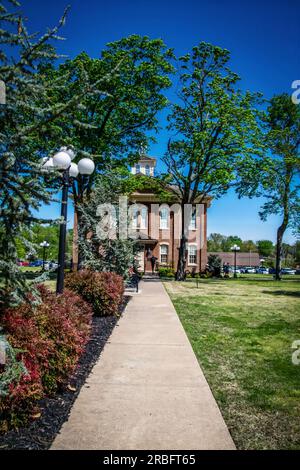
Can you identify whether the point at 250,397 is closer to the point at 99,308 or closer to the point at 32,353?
the point at 32,353

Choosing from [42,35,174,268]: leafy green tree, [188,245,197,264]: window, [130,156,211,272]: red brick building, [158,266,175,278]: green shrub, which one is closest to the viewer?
[42,35,174,268]: leafy green tree

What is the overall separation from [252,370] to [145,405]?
2202 millimetres

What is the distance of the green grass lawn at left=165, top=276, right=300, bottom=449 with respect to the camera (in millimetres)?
3480

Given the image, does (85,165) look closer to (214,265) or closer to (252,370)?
(252,370)

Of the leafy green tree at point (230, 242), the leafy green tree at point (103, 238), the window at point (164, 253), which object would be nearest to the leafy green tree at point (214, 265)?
the window at point (164, 253)

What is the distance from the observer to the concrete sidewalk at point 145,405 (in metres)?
3.21

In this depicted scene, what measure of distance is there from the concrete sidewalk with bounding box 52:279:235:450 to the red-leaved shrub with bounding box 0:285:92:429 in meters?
0.45

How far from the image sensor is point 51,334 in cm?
415

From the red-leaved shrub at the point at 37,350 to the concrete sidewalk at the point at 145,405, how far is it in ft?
1.47

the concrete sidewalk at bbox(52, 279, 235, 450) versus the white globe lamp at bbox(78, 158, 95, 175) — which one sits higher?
the white globe lamp at bbox(78, 158, 95, 175)

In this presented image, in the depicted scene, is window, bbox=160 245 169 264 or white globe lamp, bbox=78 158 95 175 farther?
window, bbox=160 245 169 264

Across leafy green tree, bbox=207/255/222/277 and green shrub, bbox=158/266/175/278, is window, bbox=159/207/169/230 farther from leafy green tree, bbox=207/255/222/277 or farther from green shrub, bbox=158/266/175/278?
leafy green tree, bbox=207/255/222/277

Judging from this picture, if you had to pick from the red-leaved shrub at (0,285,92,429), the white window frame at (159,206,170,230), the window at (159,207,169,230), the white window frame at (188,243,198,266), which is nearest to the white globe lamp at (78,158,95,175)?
the red-leaved shrub at (0,285,92,429)

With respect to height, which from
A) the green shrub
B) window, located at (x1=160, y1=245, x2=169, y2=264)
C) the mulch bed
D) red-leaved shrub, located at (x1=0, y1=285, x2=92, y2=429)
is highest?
window, located at (x1=160, y1=245, x2=169, y2=264)
